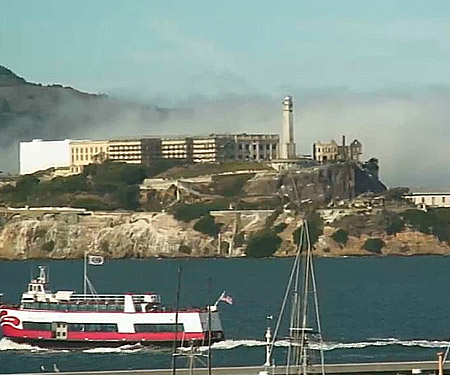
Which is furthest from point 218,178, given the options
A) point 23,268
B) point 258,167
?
point 23,268

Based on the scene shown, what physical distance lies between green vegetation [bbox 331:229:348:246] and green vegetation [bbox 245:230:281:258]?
6.46m

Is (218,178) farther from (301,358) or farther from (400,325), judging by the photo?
(301,358)

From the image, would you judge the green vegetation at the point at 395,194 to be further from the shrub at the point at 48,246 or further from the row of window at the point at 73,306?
the row of window at the point at 73,306

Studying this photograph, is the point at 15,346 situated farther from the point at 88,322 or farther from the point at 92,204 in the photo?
the point at 92,204

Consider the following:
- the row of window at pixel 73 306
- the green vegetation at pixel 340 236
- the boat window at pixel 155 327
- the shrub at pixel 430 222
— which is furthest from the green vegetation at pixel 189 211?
the boat window at pixel 155 327

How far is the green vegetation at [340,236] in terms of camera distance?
176625 mm

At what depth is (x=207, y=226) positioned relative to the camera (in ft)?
586

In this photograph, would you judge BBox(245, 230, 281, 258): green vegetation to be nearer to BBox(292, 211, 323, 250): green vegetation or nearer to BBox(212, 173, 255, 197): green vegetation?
BBox(292, 211, 323, 250): green vegetation

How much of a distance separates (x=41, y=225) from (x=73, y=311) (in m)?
124

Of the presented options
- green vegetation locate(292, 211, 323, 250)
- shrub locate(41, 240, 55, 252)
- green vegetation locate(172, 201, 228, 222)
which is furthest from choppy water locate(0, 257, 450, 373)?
green vegetation locate(172, 201, 228, 222)

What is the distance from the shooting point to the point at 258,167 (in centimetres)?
19588

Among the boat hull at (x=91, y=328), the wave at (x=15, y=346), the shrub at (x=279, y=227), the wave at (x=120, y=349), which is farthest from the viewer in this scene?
the shrub at (x=279, y=227)

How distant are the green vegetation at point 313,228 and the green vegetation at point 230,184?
11.5 meters

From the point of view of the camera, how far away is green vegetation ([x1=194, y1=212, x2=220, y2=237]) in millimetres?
178500
